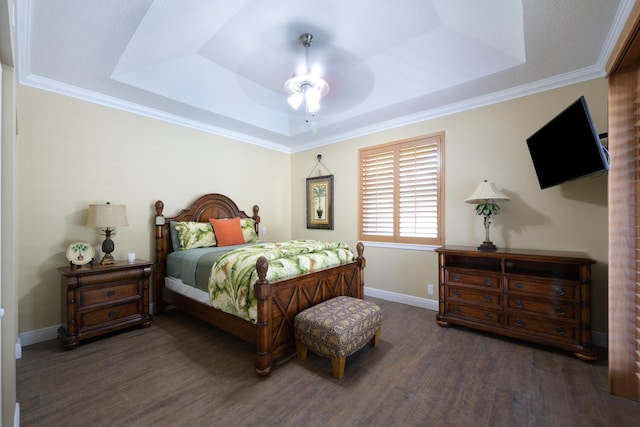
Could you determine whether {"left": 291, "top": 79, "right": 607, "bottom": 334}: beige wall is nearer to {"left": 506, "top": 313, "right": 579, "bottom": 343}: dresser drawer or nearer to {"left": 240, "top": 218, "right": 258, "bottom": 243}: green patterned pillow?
{"left": 506, "top": 313, "right": 579, "bottom": 343}: dresser drawer

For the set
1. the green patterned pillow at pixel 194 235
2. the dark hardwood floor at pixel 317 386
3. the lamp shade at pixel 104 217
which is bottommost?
the dark hardwood floor at pixel 317 386

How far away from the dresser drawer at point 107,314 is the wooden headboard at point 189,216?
52 cm

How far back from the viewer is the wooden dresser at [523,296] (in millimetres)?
2371

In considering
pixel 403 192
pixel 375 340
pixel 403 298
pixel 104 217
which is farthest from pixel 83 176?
pixel 403 298

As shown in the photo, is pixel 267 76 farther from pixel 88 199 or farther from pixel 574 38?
pixel 574 38

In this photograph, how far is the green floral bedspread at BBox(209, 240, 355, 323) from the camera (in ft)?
7.38

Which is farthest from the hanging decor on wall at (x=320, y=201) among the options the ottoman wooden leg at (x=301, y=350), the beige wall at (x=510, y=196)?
the ottoman wooden leg at (x=301, y=350)

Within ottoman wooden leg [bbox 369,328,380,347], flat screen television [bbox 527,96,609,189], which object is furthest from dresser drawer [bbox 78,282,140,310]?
flat screen television [bbox 527,96,609,189]

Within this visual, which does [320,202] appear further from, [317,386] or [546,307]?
[546,307]

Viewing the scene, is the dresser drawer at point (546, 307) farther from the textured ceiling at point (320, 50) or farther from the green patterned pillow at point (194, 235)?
the green patterned pillow at point (194, 235)

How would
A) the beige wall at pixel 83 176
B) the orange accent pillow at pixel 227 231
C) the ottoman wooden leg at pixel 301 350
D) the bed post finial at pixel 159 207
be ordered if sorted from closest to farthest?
the ottoman wooden leg at pixel 301 350
the beige wall at pixel 83 176
the bed post finial at pixel 159 207
the orange accent pillow at pixel 227 231

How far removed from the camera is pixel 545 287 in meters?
2.51

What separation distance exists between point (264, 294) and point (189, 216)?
2.33 m

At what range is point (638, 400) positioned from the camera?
1815 mm
